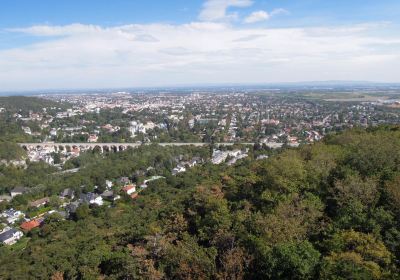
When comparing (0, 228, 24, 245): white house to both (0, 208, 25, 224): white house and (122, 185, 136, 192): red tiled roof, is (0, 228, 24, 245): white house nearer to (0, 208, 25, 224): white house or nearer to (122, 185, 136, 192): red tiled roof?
(0, 208, 25, 224): white house

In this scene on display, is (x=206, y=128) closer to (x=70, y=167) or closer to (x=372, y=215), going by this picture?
(x=70, y=167)

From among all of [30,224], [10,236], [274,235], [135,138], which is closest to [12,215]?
[30,224]

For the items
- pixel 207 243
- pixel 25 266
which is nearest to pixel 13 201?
pixel 25 266

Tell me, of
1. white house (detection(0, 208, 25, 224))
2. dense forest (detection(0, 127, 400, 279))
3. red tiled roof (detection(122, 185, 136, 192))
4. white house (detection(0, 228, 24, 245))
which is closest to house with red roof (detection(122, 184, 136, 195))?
red tiled roof (detection(122, 185, 136, 192))

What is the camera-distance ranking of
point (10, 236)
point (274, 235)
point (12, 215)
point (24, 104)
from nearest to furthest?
1. point (274, 235)
2. point (10, 236)
3. point (12, 215)
4. point (24, 104)

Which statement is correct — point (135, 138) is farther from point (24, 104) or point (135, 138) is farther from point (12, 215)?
point (24, 104)

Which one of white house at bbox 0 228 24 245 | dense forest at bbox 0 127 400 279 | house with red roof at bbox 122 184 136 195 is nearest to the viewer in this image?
dense forest at bbox 0 127 400 279

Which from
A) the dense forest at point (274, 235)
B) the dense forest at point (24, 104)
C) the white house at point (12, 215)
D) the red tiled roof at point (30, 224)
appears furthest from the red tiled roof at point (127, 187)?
the dense forest at point (24, 104)
